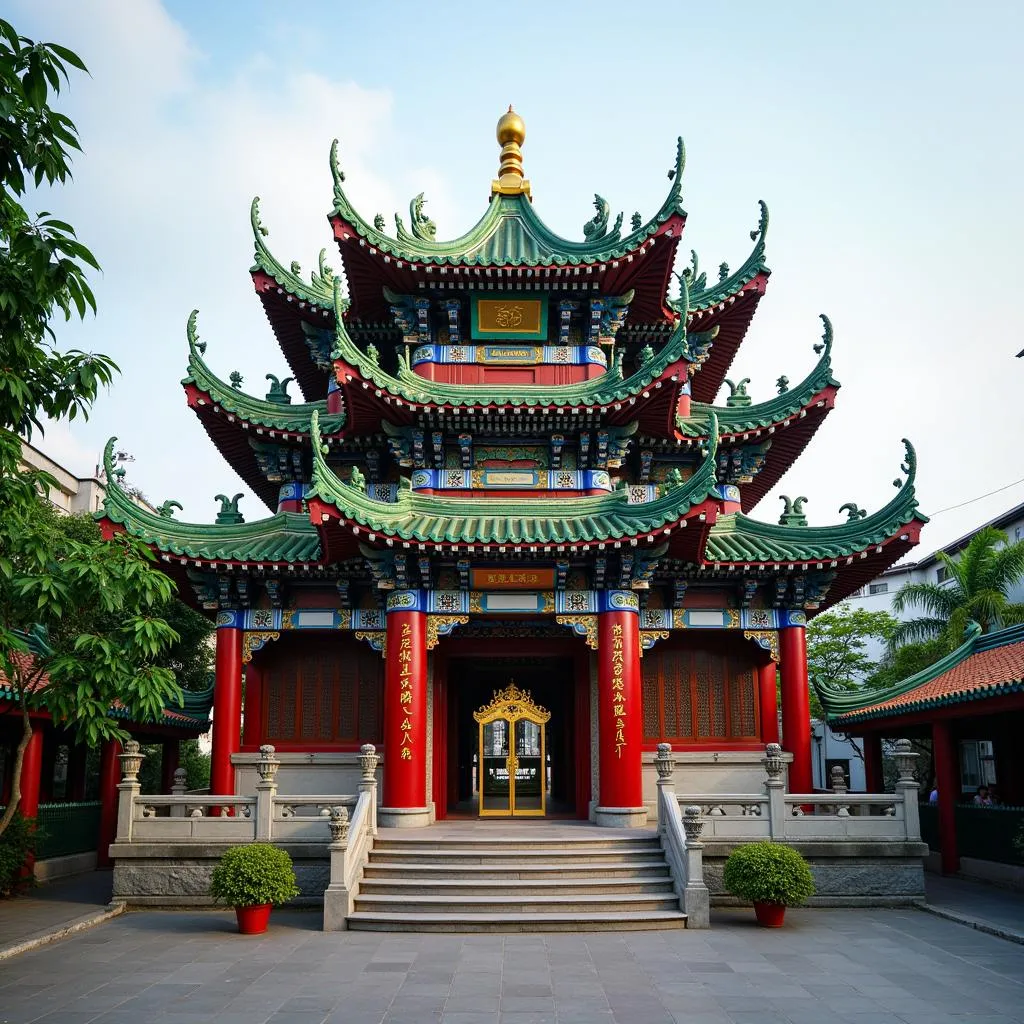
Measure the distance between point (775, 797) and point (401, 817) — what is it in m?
6.20

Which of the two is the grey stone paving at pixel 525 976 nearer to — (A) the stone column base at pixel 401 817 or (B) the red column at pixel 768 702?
(A) the stone column base at pixel 401 817

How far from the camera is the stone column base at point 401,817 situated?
643 inches

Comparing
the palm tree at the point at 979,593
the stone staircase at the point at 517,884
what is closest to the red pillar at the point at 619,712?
the stone staircase at the point at 517,884

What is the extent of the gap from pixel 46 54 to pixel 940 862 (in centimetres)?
2047

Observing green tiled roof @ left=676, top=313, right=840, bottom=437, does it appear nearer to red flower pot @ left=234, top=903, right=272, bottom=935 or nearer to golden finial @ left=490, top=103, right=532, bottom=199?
golden finial @ left=490, top=103, right=532, bottom=199

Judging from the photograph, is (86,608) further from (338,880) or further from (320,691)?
(320,691)

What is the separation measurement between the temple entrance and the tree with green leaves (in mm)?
8089

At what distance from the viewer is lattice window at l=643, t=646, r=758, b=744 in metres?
18.8

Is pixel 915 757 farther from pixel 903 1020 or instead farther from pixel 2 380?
pixel 2 380

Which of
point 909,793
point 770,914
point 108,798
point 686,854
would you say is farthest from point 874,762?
point 108,798

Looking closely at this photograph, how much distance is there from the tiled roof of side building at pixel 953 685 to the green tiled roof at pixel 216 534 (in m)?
11.8

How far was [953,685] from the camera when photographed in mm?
18516

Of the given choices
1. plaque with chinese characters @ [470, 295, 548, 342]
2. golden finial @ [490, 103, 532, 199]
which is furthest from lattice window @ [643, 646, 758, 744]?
golden finial @ [490, 103, 532, 199]

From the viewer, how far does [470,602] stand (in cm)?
1753
